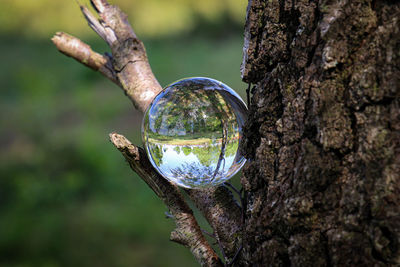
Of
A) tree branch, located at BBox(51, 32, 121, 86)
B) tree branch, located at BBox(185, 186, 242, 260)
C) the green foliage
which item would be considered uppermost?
the green foliage

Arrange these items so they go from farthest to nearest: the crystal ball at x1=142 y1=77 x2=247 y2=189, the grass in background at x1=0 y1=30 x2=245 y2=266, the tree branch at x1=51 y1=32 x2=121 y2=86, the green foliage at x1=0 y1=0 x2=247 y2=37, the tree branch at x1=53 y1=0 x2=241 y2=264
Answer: the green foliage at x1=0 y1=0 x2=247 y2=37
the grass in background at x1=0 y1=30 x2=245 y2=266
the tree branch at x1=51 y1=32 x2=121 y2=86
the tree branch at x1=53 y1=0 x2=241 y2=264
the crystal ball at x1=142 y1=77 x2=247 y2=189

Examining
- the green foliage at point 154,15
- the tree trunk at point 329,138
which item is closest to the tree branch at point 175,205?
the tree trunk at point 329,138

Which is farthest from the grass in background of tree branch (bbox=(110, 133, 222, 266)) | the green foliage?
tree branch (bbox=(110, 133, 222, 266))

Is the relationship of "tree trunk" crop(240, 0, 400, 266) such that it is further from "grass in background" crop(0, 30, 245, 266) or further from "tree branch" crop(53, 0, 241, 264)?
"grass in background" crop(0, 30, 245, 266)

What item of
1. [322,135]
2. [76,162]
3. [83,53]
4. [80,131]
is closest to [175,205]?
[322,135]

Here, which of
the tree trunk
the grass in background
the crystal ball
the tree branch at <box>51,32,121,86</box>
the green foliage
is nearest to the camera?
the tree trunk

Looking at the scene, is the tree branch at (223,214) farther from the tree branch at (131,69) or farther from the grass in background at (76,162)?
the grass in background at (76,162)

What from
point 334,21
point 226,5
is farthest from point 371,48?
point 226,5
